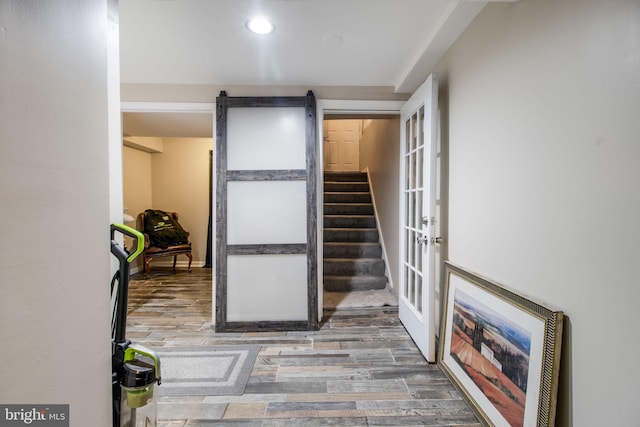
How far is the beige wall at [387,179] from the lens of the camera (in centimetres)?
343

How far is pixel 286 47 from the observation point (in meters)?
2.03

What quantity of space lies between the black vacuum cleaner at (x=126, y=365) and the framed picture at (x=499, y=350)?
1.45 m

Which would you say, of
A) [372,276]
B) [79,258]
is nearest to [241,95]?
[79,258]

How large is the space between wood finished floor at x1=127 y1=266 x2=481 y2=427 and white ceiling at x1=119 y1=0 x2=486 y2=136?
2201 millimetres

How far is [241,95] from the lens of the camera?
2668 millimetres

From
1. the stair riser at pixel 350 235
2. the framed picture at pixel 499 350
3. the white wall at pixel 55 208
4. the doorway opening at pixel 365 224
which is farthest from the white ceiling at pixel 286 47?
the stair riser at pixel 350 235

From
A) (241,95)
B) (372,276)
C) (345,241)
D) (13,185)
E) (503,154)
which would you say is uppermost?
(241,95)

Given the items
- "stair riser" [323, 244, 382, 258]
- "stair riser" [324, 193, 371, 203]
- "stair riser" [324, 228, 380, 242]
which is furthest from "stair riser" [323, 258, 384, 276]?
"stair riser" [324, 193, 371, 203]

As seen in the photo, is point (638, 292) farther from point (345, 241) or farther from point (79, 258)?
point (345, 241)

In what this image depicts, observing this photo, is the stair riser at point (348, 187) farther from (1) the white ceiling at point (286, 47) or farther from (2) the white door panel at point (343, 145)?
(1) the white ceiling at point (286, 47)

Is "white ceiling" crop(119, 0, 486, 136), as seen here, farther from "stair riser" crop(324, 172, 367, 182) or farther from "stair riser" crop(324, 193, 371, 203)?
"stair riser" crop(324, 172, 367, 182)

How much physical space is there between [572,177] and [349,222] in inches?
134

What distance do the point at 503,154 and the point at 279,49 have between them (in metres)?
1.66

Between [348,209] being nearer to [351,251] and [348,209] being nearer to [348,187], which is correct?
[348,187]
